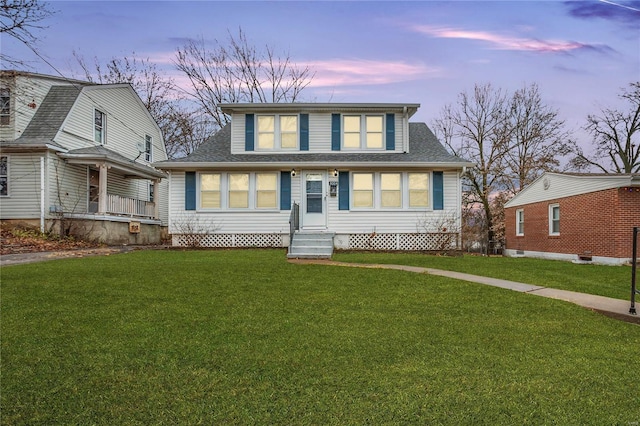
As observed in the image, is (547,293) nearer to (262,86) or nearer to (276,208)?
(276,208)

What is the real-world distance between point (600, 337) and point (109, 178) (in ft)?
68.6

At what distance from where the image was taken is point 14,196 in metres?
16.6

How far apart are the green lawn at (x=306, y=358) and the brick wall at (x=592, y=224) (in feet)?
Result: 30.7

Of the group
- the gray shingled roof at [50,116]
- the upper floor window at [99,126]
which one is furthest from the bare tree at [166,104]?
the gray shingled roof at [50,116]

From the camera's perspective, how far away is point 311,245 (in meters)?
13.6

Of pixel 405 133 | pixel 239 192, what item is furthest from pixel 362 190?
pixel 239 192

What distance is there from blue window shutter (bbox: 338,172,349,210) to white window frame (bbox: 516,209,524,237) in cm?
1073

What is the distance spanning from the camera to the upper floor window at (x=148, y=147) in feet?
78.3

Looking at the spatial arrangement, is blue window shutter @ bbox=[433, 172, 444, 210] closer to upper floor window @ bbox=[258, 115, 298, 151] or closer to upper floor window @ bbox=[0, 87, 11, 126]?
upper floor window @ bbox=[258, 115, 298, 151]

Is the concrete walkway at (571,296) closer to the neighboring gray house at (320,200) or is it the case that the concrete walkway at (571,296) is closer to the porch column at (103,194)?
the neighboring gray house at (320,200)

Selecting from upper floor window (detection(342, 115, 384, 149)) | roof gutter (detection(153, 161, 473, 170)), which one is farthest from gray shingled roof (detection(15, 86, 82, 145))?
upper floor window (detection(342, 115, 384, 149))

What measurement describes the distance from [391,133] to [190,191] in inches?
317

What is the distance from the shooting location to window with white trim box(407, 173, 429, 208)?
1581cm

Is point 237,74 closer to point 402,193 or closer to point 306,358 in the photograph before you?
point 402,193
